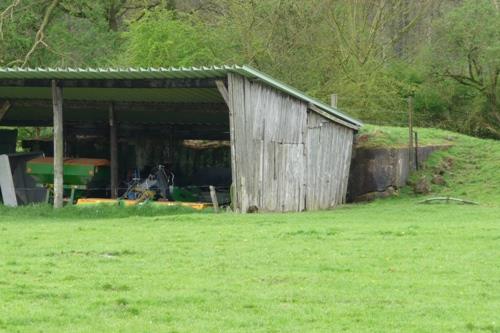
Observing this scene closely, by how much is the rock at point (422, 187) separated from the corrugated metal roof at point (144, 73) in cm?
477

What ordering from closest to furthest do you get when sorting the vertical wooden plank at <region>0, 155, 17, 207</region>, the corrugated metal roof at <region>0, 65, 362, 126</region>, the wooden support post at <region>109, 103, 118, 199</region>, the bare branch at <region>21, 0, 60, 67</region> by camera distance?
the corrugated metal roof at <region>0, 65, 362, 126</region> < the vertical wooden plank at <region>0, 155, 17, 207</region> < the wooden support post at <region>109, 103, 118, 199</region> < the bare branch at <region>21, 0, 60, 67</region>

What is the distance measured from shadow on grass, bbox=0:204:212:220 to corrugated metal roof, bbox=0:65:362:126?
3.06m

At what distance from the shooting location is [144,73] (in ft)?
65.1

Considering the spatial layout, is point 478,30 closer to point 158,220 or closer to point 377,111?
point 377,111

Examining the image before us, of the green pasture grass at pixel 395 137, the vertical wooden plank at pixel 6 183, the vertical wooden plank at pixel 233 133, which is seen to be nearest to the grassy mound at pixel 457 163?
the green pasture grass at pixel 395 137

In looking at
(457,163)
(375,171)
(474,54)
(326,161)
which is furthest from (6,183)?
(474,54)

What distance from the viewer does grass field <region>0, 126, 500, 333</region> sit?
8398 millimetres

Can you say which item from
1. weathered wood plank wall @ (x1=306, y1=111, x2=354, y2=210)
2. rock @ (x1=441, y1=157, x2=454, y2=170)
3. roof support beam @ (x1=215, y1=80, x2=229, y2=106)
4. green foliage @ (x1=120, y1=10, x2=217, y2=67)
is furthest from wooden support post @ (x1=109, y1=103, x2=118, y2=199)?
rock @ (x1=441, y1=157, x2=454, y2=170)

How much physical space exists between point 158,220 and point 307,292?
29.8ft

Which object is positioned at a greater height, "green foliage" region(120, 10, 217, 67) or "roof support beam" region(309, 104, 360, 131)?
"green foliage" region(120, 10, 217, 67)

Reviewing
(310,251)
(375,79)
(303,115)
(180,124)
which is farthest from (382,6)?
(310,251)

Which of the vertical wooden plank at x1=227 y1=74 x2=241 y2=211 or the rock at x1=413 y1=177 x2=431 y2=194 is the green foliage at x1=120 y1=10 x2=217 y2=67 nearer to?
the rock at x1=413 y1=177 x2=431 y2=194

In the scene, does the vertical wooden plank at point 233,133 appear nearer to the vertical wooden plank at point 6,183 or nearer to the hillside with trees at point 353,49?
the vertical wooden plank at point 6,183

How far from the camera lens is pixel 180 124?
92.3ft
